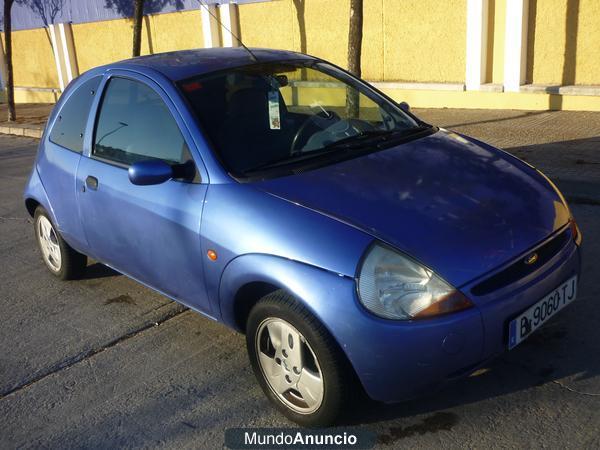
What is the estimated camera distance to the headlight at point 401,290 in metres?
2.53

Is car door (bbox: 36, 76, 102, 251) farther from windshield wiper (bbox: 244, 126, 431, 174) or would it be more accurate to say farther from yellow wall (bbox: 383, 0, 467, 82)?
yellow wall (bbox: 383, 0, 467, 82)

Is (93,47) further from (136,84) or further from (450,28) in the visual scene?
(136,84)

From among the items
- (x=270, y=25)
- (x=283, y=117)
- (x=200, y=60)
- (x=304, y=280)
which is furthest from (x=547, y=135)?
(x=270, y=25)

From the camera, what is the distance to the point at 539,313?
2787mm

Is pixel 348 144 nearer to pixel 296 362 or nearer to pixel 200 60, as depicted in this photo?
pixel 200 60

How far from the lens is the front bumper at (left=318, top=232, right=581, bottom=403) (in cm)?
251

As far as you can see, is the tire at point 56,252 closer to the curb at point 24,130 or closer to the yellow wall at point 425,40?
the yellow wall at point 425,40

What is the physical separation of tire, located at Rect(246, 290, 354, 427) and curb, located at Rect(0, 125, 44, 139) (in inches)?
441

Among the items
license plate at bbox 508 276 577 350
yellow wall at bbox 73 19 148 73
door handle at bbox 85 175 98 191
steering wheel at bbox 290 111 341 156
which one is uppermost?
yellow wall at bbox 73 19 148 73

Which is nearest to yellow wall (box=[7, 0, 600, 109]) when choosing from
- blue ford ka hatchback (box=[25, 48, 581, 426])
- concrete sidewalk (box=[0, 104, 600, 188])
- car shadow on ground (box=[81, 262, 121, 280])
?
concrete sidewalk (box=[0, 104, 600, 188])

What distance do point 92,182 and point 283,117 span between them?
1.28 metres

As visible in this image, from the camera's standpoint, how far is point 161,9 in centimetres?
1491

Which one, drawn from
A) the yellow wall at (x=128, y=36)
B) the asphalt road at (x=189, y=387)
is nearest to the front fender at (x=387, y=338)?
the asphalt road at (x=189, y=387)

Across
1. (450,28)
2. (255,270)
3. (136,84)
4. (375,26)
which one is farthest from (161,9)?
(255,270)
